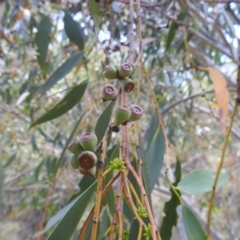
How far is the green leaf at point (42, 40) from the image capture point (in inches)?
46.8

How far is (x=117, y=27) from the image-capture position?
1.54 m

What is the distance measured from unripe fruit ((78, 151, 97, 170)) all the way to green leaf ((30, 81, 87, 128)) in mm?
500

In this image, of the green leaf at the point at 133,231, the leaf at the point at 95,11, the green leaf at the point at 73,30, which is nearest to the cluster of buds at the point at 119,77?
the green leaf at the point at 133,231

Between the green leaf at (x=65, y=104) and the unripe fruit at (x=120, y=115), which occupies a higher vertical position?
the green leaf at (x=65, y=104)

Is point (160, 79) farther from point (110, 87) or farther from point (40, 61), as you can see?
point (110, 87)

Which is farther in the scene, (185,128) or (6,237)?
(6,237)

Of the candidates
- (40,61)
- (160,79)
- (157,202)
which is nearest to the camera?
(40,61)

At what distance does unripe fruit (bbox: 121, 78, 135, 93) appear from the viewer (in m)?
0.48

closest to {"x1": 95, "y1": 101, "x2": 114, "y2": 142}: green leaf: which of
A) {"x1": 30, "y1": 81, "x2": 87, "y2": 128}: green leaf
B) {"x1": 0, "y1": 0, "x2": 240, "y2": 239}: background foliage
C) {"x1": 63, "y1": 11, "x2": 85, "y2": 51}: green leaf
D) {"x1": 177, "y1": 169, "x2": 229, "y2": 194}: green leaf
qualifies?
{"x1": 0, "y1": 0, "x2": 240, "y2": 239}: background foliage

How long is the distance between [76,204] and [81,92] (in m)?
0.46

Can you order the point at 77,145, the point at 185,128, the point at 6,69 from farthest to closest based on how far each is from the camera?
the point at 185,128 → the point at 6,69 → the point at 77,145

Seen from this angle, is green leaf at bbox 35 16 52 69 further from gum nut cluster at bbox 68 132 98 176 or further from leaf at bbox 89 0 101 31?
gum nut cluster at bbox 68 132 98 176

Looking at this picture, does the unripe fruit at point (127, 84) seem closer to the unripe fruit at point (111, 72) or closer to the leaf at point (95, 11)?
the unripe fruit at point (111, 72)

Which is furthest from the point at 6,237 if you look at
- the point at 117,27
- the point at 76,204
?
the point at 76,204
